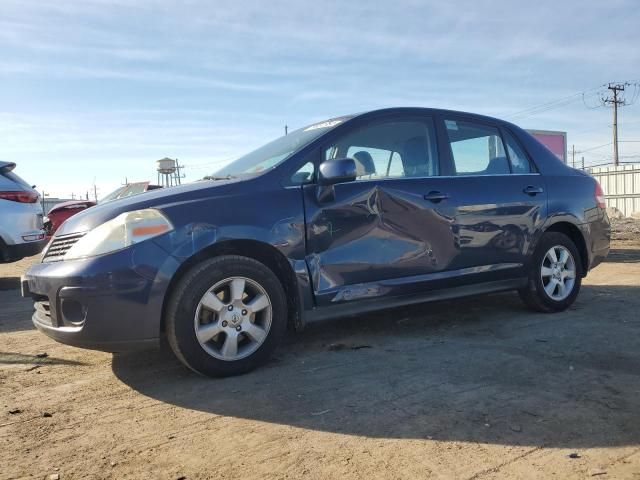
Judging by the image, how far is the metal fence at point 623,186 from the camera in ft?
94.3

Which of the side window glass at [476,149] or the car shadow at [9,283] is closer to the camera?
the side window glass at [476,149]

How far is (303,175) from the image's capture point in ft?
12.7

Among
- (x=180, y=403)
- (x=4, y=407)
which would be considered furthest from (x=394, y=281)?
(x=4, y=407)

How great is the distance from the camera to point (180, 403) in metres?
3.08

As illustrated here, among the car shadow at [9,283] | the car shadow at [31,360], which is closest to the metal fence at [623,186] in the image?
the car shadow at [9,283]

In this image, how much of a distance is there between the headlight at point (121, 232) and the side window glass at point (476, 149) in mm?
2535

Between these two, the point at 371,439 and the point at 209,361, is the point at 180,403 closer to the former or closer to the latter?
the point at 209,361

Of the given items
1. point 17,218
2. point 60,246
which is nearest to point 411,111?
point 60,246

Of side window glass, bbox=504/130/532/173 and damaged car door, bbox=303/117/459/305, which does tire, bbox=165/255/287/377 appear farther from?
side window glass, bbox=504/130/532/173

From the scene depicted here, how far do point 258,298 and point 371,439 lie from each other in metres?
1.29

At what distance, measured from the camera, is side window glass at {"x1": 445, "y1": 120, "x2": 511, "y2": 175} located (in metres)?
4.64

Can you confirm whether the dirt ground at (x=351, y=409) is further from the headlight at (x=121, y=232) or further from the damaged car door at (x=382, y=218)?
the headlight at (x=121, y=232)

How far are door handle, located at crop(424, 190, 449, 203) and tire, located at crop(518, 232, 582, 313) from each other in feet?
4.04

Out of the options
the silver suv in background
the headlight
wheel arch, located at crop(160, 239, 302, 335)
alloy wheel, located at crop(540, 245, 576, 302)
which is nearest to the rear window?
the silver suv in background
